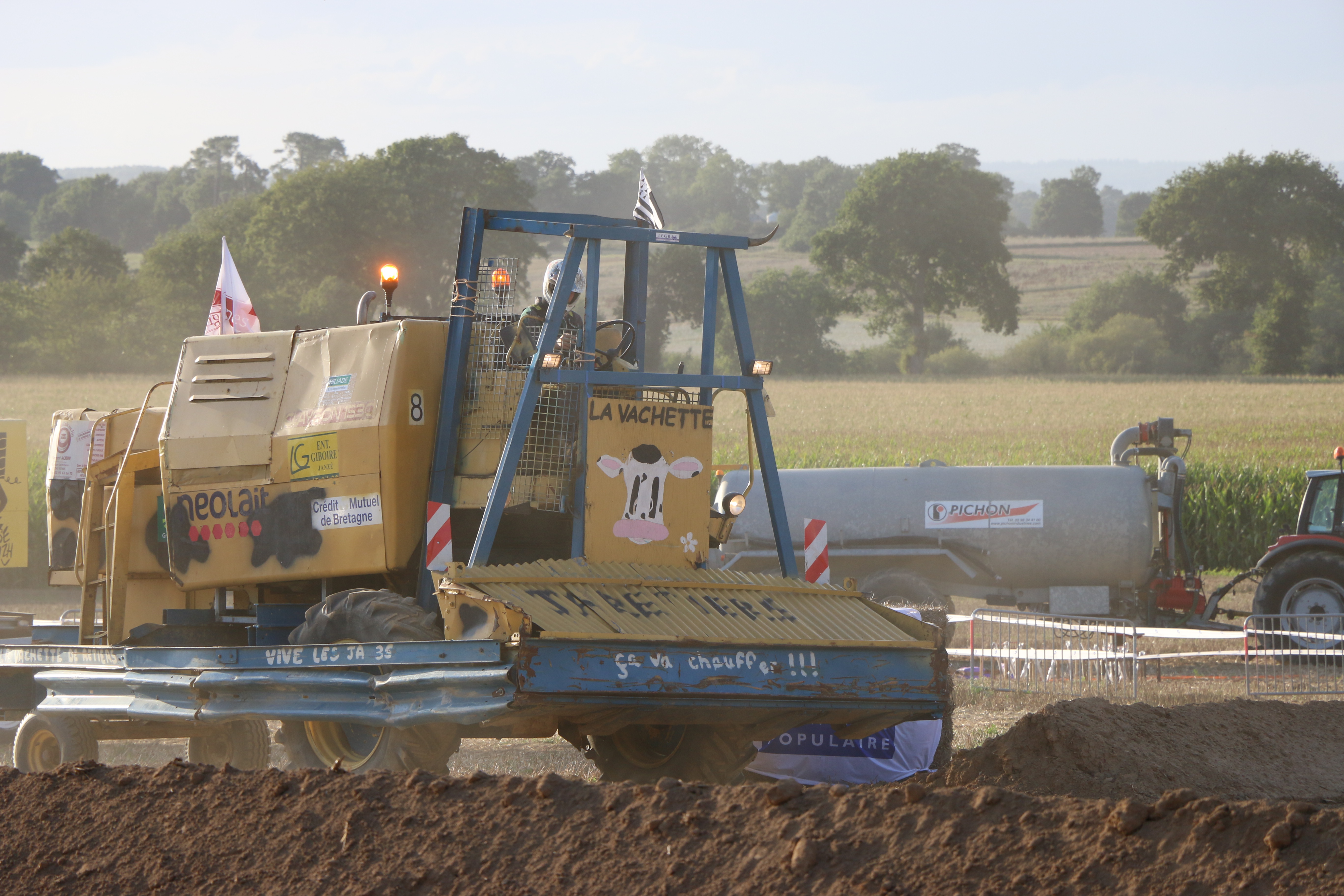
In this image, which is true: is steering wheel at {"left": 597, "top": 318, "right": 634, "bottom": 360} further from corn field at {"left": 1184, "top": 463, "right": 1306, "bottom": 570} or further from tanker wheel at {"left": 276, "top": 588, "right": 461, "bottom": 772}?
corn field at {"left": 1184, "top": 463, "right": 1306, "bottom": 570}

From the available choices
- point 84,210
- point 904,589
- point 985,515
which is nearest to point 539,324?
point 904,589

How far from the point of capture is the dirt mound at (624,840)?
4.29 metres

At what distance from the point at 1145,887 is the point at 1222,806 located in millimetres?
526

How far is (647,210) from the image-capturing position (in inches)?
323

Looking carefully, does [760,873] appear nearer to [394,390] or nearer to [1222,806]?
[1222,806]

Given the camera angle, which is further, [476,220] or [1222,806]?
[476,220]

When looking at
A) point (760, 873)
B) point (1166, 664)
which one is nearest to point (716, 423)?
point (1166, 664)

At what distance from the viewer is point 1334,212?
61781 millimetres

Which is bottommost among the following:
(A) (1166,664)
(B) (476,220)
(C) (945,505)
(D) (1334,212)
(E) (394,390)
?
(A) (1166,664)

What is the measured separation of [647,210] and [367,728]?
341 cm

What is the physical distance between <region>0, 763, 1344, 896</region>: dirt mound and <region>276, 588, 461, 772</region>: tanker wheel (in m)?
1.05

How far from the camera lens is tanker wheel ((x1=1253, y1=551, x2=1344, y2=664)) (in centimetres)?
1558

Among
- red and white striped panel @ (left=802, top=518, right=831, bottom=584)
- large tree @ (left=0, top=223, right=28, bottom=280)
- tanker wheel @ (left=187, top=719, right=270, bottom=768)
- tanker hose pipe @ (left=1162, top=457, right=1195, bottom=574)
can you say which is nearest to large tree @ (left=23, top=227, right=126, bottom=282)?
large tree @ (left=0, top=223, right=28, bottom=280)

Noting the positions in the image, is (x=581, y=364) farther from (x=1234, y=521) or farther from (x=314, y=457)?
(x=1234, y=521)
